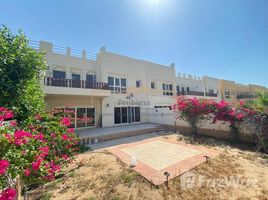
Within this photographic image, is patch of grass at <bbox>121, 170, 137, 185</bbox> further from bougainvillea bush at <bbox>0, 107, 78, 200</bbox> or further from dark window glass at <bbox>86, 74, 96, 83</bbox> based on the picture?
dark window glass at <bbox>86, 74, 96, 83</bbox>

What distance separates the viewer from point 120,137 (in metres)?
10.6

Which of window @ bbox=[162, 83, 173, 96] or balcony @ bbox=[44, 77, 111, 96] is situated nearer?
balcony @ bbox=[44, 77, 111, 96]

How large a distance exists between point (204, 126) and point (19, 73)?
11.9m

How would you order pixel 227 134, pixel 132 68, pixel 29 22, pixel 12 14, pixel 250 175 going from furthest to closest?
1. pixel 132 68
2. pixel 227 134
3. pixel 29 22
4. pixel 12 14
5. pixel 250 175

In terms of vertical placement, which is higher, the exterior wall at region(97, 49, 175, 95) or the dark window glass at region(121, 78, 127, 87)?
the exterior wall at region(97, 49, 175, 95)

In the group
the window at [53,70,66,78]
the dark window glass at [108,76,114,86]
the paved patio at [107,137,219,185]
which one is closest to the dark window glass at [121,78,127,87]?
the dark window glass at [108,76,114,86]

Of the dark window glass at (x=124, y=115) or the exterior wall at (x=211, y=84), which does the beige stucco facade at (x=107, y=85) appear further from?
the exterior wall at (x=211, y=84)

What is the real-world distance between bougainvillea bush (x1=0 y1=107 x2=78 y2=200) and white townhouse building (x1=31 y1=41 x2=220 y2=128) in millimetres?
5315

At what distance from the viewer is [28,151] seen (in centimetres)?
270

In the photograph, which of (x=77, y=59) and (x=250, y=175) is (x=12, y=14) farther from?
(x=250, y=175)

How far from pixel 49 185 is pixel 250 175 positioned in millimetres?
6784

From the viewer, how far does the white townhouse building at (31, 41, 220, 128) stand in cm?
1154

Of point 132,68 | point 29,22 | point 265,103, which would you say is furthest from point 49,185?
point 132,68

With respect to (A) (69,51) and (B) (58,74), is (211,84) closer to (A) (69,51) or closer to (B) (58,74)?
(A) (69,51)
